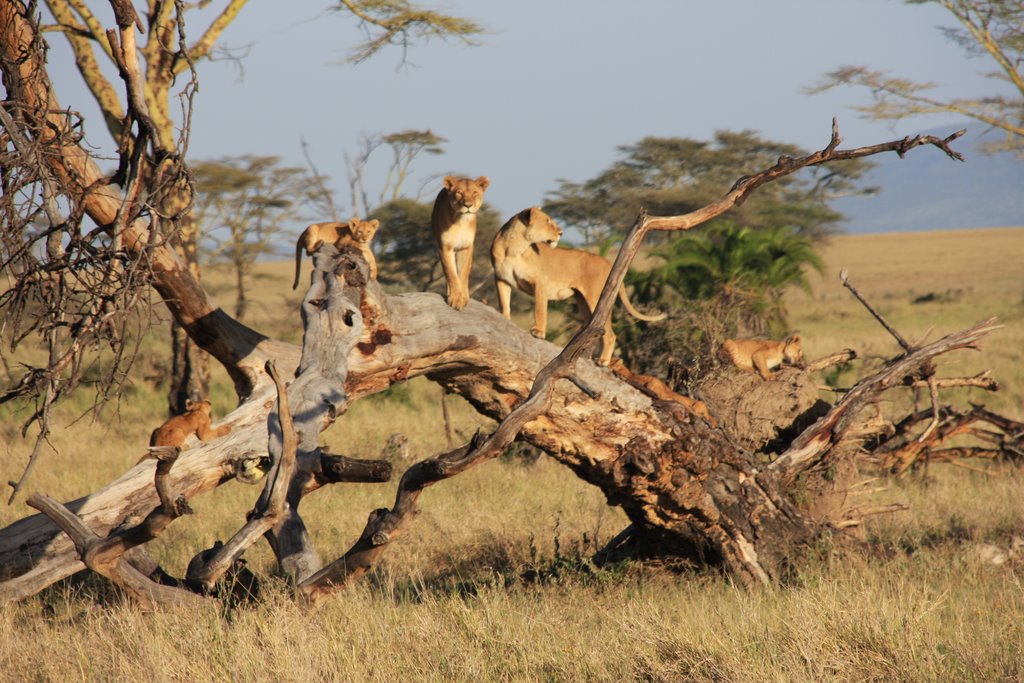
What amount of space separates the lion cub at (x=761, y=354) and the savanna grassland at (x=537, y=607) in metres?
1.38

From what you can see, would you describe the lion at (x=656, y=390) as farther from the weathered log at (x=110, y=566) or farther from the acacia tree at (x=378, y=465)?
the weathered log at (x=110, y=566)

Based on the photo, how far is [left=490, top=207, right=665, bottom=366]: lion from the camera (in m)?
6.07

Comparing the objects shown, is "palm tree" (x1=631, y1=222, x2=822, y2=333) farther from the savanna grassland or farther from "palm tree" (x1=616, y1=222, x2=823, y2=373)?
the savanna grassland

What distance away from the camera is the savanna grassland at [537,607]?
405 cm

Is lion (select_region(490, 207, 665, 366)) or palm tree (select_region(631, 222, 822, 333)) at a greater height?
lion (select_region(490, 207, 665, 366))

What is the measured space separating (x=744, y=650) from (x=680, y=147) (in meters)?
34.7

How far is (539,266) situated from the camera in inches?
245

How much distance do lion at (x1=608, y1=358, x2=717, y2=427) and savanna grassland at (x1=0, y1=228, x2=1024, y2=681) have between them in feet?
3.28

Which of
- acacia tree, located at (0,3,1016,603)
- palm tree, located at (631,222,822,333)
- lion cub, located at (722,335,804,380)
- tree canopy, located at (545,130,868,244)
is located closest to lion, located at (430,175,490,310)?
acacia tree, located at (0,3,1016,603)

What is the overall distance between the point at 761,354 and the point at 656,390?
7.83 ft

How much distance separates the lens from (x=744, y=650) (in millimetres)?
4125

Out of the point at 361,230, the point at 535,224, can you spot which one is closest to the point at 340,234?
the point at 361,230

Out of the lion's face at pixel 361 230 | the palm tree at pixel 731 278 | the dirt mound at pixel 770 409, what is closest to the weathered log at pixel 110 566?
the lion's face at pixel 361 230

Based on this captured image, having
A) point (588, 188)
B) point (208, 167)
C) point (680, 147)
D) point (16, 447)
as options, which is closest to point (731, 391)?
point (16, 447)
